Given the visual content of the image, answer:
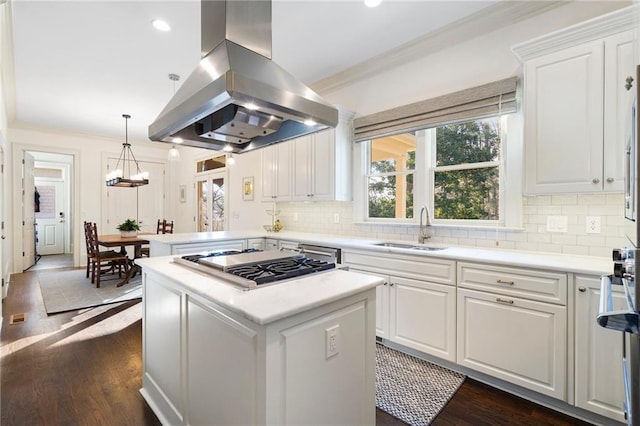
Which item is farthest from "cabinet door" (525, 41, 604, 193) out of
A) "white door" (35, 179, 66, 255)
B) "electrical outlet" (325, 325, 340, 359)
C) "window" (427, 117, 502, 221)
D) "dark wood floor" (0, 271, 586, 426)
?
"white door" (35, 179, 66, 255)

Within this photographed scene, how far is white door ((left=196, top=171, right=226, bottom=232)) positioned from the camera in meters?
6.26

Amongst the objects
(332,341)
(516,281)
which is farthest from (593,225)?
(332,341)

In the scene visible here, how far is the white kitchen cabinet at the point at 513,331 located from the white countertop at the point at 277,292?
3.65 ft

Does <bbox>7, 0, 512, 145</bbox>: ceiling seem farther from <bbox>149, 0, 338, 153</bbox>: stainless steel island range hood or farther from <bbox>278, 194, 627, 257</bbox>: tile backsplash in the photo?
<bbox>278, 194, 627, 257</bbox>: tile backsplash

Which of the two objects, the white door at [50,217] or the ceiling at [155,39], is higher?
the ceiling at [155,39]

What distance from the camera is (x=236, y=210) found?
5.69 metres

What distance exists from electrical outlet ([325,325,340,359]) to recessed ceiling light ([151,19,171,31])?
2.96m

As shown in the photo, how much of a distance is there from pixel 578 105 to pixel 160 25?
3.36m

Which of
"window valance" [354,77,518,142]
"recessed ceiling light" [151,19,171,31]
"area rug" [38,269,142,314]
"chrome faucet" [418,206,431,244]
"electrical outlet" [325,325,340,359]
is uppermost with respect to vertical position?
"recessed ceiling light" [151,19,171,31]

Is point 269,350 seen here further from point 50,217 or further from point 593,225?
point 50,217

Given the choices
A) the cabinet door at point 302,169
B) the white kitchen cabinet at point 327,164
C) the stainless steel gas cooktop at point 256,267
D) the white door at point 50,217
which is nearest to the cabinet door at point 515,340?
the stainless steel gas cooktop at point 256,267

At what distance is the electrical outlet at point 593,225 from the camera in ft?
6.98

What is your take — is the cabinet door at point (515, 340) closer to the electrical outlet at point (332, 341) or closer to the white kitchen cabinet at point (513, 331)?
the white kitchen cabinet at point (513, 331)

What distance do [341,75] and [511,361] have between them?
→ 3314mm
